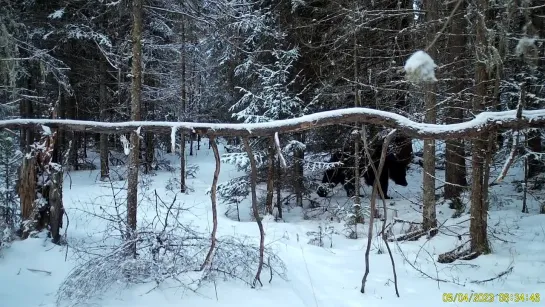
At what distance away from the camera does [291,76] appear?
11.9 m

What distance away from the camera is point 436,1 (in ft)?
24.2

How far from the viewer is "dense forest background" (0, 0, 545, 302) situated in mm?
6207

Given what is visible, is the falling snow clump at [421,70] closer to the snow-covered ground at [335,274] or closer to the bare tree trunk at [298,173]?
the snow-covered ground at [335,274]

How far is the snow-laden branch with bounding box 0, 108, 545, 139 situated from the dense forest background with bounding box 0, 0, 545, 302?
0.25 m

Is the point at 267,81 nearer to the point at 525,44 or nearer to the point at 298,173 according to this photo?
the point at 298,173

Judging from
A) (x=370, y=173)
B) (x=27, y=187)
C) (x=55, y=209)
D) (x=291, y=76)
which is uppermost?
(x=291, y=76)

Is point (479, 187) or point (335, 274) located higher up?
point (479, 187)

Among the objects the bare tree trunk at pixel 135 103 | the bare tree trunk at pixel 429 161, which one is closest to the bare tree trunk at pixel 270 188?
the bare tree trunk at pixel 429 161

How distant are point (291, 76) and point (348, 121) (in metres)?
8.17

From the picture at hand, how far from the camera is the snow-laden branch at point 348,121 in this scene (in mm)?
3787

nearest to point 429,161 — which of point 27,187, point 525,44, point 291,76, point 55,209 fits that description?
point 291,76

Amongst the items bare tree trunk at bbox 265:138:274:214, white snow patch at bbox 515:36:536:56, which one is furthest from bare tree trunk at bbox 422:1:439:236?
white snow patch at bbox 515:36:536:56

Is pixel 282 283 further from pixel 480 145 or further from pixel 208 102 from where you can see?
pixel 208 102

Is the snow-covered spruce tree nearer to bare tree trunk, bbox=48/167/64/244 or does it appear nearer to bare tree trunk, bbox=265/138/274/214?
bare tree trunk, bbox=265/138/274/214
